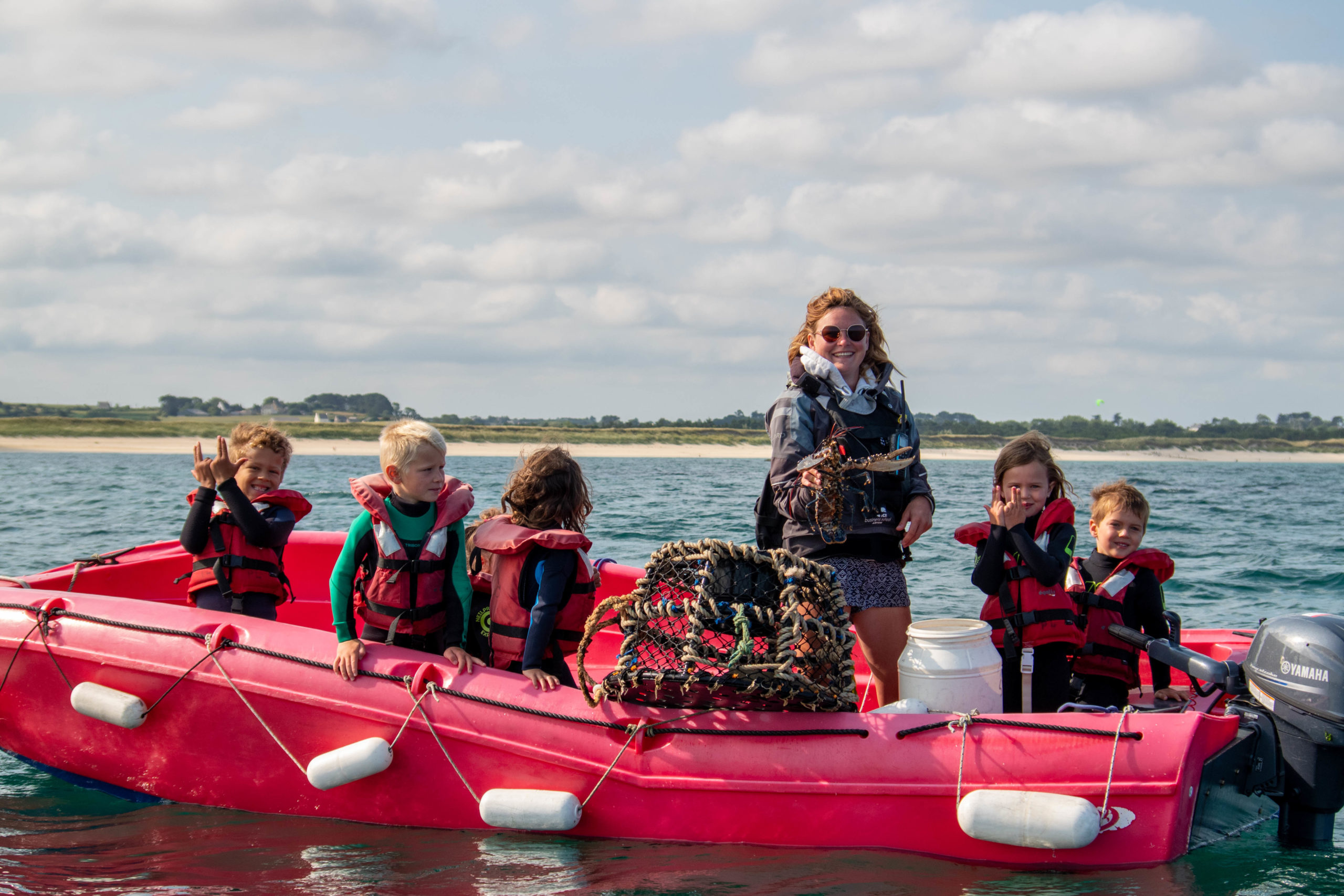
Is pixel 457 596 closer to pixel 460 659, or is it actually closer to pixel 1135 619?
pixel 460 659

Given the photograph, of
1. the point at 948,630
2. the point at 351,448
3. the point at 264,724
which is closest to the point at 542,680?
the point at 264,724

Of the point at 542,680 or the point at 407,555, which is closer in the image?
the point at 542,680

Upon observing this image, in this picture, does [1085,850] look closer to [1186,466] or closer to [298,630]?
[298,630]

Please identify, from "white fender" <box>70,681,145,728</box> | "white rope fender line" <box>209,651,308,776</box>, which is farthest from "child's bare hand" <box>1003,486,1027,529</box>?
"white fender" <box>70,681,145,728</box>

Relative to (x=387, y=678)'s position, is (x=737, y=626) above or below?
above

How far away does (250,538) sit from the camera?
4.64 meters

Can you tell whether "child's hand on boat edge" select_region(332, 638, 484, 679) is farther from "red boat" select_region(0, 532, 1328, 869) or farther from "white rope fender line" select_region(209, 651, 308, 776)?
"white rope fender line" select_region(209, 651, 308, 776)

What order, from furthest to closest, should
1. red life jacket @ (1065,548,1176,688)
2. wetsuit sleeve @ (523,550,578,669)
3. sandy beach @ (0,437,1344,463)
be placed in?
sandy beach @ (0,437,1344,463) < red life jacket @ (1065,548,1176,688) < wetsuit sleeve @ (523,550,578,669)

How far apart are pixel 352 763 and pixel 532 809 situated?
70 cm

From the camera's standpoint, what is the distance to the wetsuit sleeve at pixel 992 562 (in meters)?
4.13

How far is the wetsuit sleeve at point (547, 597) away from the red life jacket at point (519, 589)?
Answer: 1.3 inches

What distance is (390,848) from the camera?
13.5 feet

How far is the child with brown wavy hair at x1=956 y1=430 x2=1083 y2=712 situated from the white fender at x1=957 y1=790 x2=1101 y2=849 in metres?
0.64

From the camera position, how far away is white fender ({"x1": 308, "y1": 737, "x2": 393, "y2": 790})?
409 centimetres
